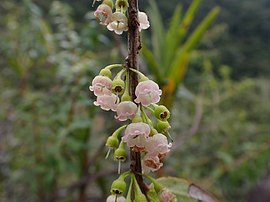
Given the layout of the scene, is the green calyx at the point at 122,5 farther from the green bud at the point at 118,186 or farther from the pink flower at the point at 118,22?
the green bud at the point at 118,186

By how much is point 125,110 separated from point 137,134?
33mm

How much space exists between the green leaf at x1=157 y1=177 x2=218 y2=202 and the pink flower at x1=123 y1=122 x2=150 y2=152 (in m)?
0.14

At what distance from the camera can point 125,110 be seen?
47 centimetres

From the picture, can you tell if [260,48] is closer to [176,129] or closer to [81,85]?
[176,129]

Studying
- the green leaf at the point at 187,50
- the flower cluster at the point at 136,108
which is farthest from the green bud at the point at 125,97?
the green leaf at the point at 187,50

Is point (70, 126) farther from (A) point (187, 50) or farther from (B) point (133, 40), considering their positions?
(B) point (133, 40)

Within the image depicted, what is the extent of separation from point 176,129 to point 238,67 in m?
3.42

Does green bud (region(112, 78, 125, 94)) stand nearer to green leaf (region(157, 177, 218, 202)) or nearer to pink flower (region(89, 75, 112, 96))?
pink flower (region(89, 75, 112, 96))

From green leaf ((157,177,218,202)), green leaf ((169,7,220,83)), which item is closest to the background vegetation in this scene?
green leaf ((169,7,220,83))

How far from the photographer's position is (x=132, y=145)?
48cm

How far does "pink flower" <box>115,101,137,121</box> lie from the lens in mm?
473

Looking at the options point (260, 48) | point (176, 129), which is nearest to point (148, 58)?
point (176, 129)

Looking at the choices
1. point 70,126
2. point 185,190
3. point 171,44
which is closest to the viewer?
point 185,190

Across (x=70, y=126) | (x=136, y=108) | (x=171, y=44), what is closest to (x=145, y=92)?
(x=136, y=108)
